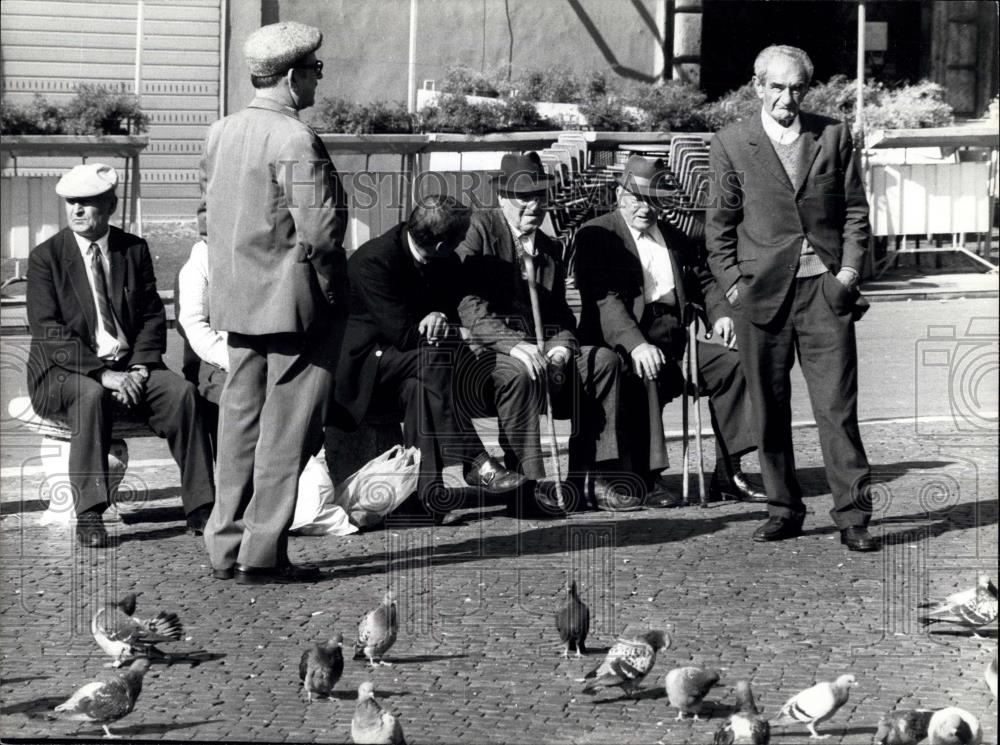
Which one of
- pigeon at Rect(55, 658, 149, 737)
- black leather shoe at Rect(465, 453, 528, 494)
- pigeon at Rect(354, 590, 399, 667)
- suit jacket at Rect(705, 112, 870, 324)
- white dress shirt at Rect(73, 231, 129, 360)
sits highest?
suit jacket at Rect(705, 112, 870, 324)

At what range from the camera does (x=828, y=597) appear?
19.6 ft

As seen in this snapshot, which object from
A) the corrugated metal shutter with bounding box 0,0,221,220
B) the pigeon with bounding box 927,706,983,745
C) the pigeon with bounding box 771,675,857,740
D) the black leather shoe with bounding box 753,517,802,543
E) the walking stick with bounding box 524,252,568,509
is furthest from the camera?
the corrugated metal shutter with bounding box 0,0,221,220

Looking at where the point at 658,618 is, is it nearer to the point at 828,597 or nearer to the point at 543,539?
the point at 828,597

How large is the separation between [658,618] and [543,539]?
3.88ft

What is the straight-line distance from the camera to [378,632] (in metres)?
5.16

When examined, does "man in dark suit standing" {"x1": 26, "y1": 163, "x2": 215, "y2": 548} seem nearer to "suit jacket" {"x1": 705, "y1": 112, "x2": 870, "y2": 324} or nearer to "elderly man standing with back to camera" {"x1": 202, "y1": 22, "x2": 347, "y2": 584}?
"elderly man standing with back to camera" {"x1": 202, "y1": 22, "x2": 347, "y2": 584}

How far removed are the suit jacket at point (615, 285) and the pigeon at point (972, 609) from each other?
2399 millimetres

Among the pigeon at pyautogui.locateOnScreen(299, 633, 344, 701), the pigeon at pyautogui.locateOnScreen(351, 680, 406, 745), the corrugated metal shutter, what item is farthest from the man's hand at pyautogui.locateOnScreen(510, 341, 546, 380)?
the corrugated metal shutter

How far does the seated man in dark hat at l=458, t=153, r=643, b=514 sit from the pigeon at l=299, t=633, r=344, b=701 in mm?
2556

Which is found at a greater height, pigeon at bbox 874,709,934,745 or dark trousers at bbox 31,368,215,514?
dark trousers at bbox 31,368,215,514

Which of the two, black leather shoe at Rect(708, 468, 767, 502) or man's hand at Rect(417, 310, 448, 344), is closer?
man's hand at Rect(417, 310, 448, 344)

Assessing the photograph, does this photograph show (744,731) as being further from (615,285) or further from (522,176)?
(522,176)

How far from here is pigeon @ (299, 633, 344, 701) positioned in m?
4.82

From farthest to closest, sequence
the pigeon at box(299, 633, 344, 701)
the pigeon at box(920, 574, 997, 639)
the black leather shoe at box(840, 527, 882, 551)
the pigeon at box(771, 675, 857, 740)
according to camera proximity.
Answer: the black leather shoe at box(840, 527, 882, 551), the pigeon at box(920, 574, 997, 639), the pigeon at box(299, 633, 344, 701), the pigeon at box(771, 675, 857, 740)
